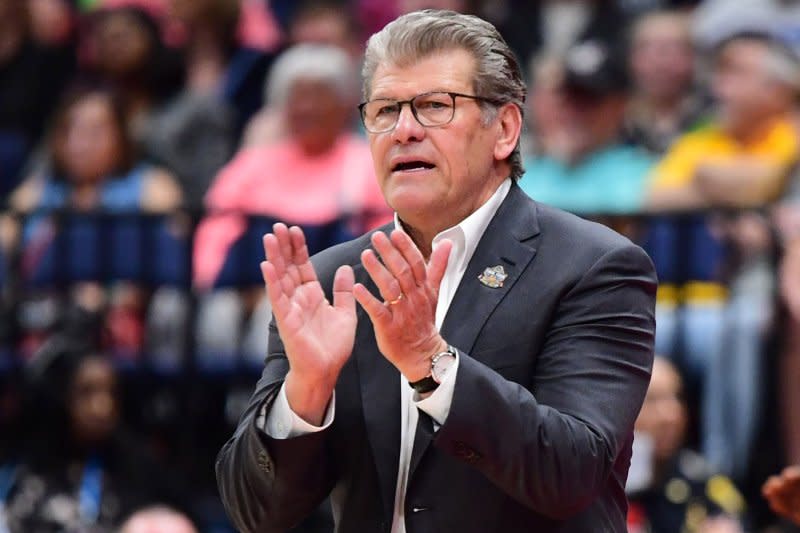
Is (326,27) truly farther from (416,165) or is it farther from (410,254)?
(410,254)

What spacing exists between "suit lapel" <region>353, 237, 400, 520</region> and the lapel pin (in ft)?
0.91

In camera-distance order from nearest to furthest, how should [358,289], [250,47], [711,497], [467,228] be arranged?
[358,289], [467,228], [711,497], [250,47]

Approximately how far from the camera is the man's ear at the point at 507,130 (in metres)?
3.70

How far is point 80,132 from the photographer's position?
342 inches

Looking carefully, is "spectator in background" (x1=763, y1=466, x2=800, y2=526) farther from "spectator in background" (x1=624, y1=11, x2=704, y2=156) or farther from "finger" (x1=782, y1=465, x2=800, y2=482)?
"spectator in background" (x1=624, y1=11, x2=704, y2=156)

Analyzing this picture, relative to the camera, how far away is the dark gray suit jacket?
327 centimetres

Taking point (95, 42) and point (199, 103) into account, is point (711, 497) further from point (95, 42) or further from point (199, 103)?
point (95, 42)

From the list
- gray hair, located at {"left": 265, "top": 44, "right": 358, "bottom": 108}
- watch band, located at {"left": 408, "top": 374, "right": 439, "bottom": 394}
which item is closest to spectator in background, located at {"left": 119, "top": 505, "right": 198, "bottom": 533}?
gray hair, located at {"left": 265, "top": 44, "right": 358, "bottom": 108}

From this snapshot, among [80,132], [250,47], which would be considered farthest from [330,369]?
[250,47]

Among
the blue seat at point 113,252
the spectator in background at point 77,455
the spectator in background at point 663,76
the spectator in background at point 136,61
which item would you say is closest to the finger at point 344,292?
the spectator in background at point 77,455

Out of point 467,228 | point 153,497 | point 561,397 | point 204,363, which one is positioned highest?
point 467,228

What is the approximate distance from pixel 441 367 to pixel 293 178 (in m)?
5.02

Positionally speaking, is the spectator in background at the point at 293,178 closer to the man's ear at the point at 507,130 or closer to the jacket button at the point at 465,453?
the man's ear at the point at 507,130

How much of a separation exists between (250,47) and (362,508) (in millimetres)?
6315
